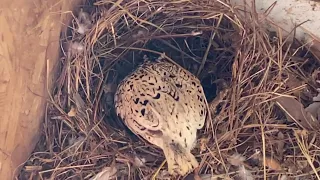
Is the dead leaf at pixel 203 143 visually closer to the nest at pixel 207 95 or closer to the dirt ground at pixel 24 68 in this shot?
the nest at pixel 207 95

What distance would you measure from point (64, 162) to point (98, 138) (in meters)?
0.11

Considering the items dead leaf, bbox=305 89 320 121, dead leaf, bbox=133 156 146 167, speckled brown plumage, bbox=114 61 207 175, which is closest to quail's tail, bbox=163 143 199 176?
speckled brown plumage, bbox=114 61 207 175

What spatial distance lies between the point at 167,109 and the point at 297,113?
1.21ft

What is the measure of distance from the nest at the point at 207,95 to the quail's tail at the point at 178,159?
0.10 meters

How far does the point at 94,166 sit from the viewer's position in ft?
4.26

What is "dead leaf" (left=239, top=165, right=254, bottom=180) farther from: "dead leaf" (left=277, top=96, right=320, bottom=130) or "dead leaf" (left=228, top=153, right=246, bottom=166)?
"dead leaf" (left=277, top=96, right=320, bottom=130)

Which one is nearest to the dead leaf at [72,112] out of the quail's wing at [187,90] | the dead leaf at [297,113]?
the quail's wing at [187,90]

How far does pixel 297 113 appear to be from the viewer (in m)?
1.31

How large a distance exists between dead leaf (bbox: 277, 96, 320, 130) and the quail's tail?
317 millimetres

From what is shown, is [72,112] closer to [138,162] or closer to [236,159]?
[138,162]

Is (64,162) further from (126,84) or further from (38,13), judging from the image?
(38,13)

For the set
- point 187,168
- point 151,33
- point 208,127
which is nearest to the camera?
point 187,168

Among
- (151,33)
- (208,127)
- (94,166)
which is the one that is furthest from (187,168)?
(151,33)

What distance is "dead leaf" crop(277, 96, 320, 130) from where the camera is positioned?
130cm
